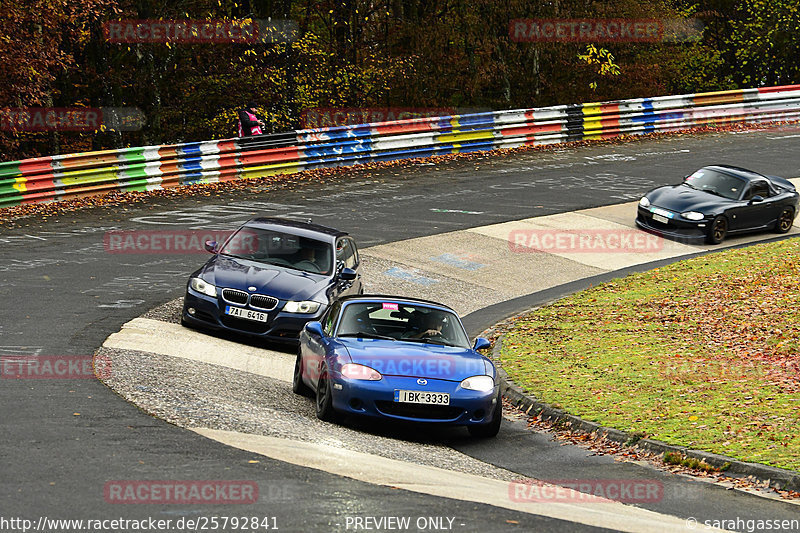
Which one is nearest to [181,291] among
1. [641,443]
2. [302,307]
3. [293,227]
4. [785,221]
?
[293,227]

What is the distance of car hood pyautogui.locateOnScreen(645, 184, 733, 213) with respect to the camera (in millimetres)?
23484

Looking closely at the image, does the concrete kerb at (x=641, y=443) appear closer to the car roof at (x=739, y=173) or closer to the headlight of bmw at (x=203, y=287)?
the headlight of bmw at (x=203, y=287)

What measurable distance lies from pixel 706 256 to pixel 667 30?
2091 centimetres

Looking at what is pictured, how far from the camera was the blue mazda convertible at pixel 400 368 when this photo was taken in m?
10.6

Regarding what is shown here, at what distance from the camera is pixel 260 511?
24.2ft

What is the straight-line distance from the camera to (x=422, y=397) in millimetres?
10609

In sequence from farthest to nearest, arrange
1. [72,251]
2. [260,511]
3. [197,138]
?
[197,138], [72,251], [260,511]

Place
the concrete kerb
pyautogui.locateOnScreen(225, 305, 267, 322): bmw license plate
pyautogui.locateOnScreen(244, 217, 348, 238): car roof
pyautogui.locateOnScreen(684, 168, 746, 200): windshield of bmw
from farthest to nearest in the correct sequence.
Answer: pyautogui.locateOnScreen(684, 168, 746, 200): windshield of bmw < pyautogui.locateOnScreen(244, 217, 348, 238): car roof < pyautogui.locateOnScreen(225, 305, 267, 322): bmw license plate < the concrete kerb

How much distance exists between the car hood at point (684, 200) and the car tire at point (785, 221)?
1682 mm

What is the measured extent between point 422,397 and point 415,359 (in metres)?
0.51

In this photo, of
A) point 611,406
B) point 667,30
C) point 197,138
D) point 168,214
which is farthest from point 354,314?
point 667,30

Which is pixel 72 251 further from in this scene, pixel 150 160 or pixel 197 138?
pixel 197 138

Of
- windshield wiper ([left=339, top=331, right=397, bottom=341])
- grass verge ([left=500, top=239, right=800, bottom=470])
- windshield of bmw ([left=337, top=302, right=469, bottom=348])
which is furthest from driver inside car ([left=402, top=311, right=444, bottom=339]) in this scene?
grass verge ([left=500, top=239, right=800, bottom=470])

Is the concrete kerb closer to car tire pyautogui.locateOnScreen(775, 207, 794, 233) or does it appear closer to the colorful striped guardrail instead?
car tire pyautogui.locateOnScreen(775, 207, 794, 233)
